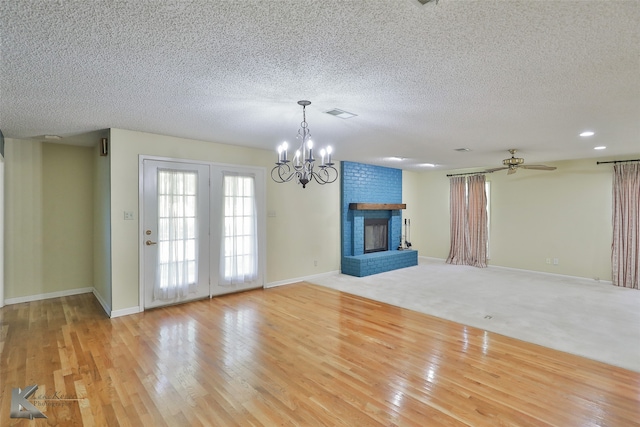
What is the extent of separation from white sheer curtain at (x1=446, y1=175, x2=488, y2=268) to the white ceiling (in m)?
3.63

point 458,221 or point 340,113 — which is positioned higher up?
point 340,113

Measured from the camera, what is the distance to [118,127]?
154 inches

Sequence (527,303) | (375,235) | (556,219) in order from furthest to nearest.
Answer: (375,235)
(556,219)
(527,303)

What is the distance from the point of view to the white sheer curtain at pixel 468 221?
742cm

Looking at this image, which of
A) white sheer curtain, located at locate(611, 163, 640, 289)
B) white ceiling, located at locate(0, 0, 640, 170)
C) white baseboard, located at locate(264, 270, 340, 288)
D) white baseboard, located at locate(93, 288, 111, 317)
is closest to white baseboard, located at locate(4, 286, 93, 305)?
white baseboard, located at locate(93, 288, 111, 317)

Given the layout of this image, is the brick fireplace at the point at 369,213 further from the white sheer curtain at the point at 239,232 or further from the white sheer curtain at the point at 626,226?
the white sheer curtain at the point at 626,226

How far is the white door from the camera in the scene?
4.30 m

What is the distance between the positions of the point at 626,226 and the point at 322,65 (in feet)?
21.5

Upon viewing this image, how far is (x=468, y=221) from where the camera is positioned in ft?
25.2

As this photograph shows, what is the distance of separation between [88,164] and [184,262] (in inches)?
96.3

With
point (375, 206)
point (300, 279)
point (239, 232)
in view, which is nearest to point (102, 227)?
point (239, 232)

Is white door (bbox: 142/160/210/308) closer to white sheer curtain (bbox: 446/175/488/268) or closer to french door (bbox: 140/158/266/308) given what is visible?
french door (bbox: 140/158/266/308)

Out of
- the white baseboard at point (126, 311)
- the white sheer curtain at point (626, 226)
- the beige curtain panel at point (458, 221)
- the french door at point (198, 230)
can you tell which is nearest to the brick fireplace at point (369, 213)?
the beige curtain panel at point (458, 221)

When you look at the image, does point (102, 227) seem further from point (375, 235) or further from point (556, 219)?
point (556, 219)
